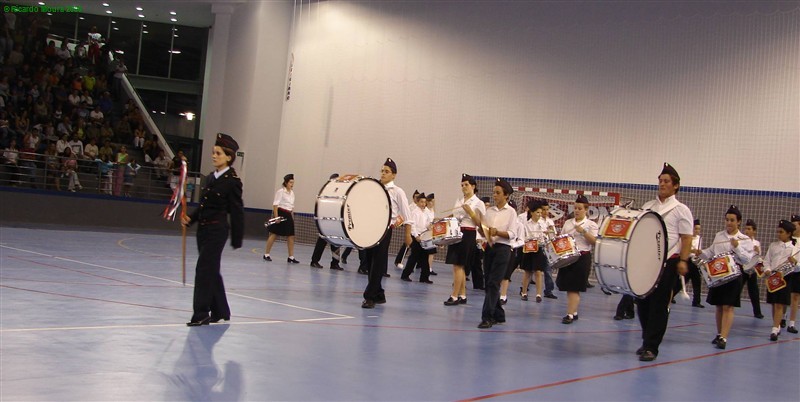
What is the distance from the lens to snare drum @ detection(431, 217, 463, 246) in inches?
473

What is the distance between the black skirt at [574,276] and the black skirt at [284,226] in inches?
264

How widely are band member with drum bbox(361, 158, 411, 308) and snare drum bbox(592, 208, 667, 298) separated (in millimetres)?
2959

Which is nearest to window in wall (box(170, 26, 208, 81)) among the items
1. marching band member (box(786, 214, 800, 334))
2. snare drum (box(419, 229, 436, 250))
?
snare drum (box(419, 229, 436, 250))

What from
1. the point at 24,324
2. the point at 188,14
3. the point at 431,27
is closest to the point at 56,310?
the point at 24,324

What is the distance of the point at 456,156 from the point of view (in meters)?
22.2

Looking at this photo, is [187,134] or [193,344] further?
[187,134]

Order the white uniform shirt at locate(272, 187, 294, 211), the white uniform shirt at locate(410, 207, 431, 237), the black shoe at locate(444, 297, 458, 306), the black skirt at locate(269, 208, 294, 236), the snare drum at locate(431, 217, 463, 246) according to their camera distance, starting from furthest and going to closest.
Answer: the white uniform shirt at locate(410, 207, 431, 237)
the white uniform shirt at locate(272, 187, 294, 211)
the black skirt at locate(269, 208, 294, 236)
the snare drum at locate(431, 217, 463, 246)
the black shoe at locate(444, 297, 458, 306)

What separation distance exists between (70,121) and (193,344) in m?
22.1

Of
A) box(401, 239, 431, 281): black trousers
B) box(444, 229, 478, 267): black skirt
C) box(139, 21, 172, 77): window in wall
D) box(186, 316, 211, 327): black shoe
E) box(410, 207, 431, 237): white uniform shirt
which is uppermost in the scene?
box(139, 21, 172, 77): window in wall

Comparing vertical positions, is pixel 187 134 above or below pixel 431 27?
below

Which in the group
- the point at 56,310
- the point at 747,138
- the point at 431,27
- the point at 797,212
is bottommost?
the point at 56,310

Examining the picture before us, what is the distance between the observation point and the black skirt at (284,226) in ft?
50.8

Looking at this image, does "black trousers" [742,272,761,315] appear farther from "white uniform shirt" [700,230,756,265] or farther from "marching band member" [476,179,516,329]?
"marching band member" [476,179,516,329]

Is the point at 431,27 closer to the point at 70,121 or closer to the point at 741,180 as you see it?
the point at 741,180
